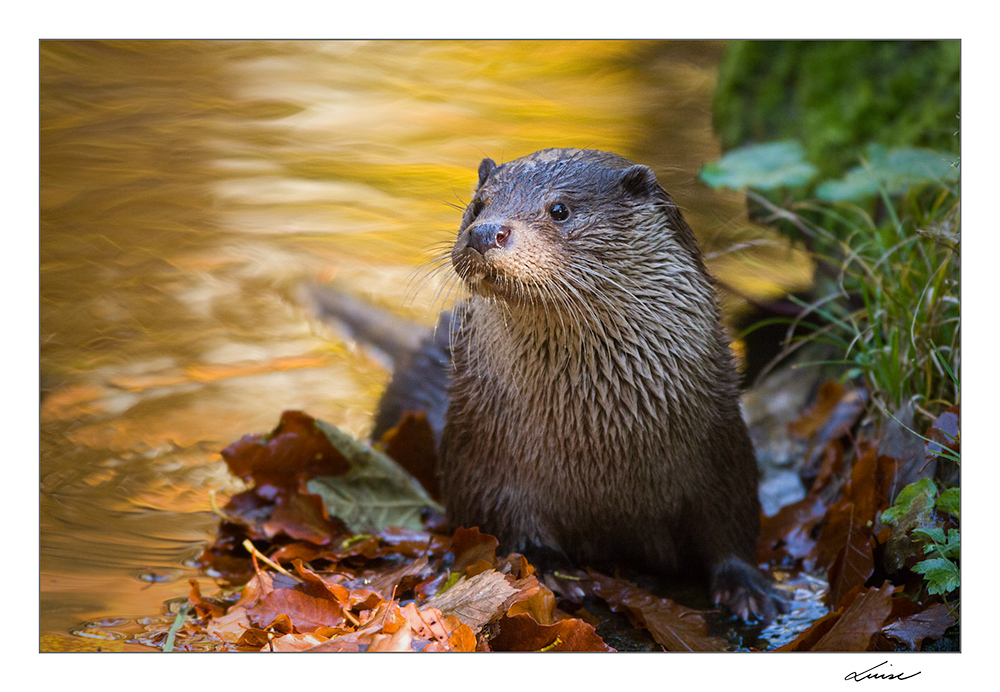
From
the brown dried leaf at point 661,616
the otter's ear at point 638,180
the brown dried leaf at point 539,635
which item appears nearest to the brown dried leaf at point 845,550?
the brown dried leaf at point 661,616

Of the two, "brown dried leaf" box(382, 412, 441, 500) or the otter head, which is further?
"brown dried leaf" box(382, 412, 441, 500)

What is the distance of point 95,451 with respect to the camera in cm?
238

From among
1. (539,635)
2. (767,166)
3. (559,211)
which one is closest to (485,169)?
(559,211)

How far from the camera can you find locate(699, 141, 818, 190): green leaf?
9.87ft

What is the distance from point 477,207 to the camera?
5.94 ft

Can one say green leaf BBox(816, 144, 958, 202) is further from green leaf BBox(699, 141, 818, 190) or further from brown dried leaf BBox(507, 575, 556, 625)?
brown dried leaf BBox(507, 575, 556, 625)

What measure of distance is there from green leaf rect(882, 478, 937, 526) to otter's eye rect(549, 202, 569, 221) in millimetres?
847

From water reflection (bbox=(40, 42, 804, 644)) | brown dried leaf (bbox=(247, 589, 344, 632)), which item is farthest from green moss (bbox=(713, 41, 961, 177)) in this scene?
brown dried leaf (bbox=(247, 589, 344, 632))

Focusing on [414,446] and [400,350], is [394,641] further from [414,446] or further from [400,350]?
[400,350]

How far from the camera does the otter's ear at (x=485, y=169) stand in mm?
1854
